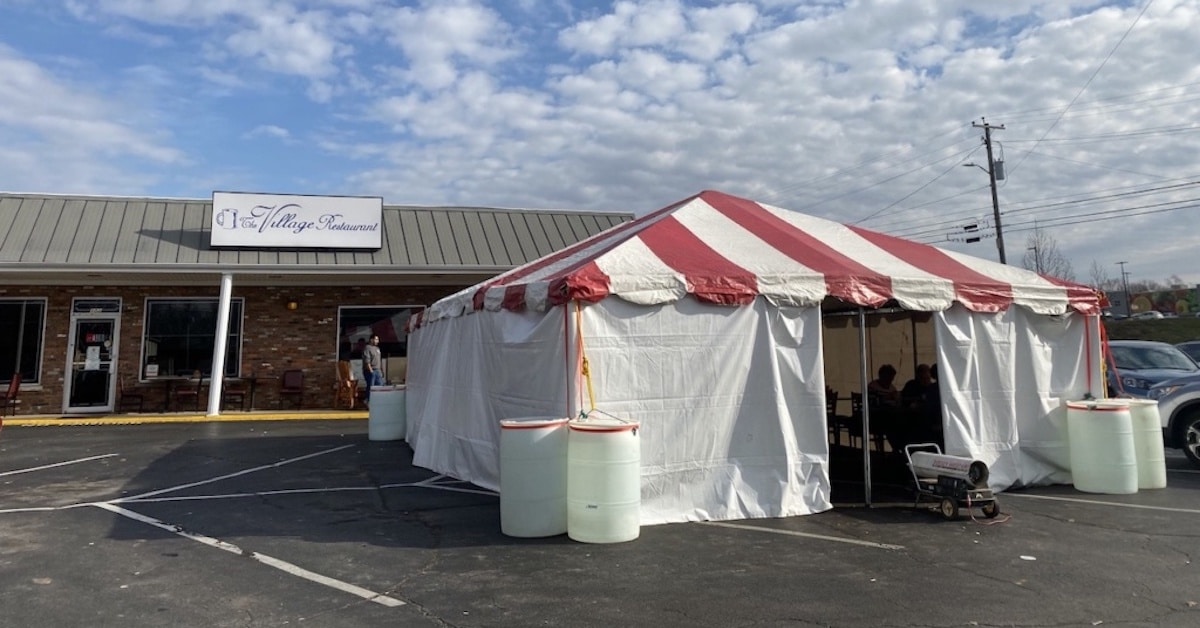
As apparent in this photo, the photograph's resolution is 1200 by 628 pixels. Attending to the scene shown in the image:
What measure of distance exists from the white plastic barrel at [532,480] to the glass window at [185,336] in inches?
538

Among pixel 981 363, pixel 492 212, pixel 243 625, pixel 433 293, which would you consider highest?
pixel 492 212

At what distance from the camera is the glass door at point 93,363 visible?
54.6 feet

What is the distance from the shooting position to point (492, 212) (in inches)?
773

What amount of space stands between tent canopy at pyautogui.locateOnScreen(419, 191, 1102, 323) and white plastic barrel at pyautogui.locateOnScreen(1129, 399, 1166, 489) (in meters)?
1.24

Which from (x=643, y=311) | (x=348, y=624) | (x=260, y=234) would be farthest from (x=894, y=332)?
(x=260, y=234)

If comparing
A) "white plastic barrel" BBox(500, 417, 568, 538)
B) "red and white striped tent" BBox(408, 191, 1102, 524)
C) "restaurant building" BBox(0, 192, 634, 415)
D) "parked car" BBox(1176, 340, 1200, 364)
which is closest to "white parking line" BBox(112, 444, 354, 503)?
"red and white striped tent" BBox(408, 191, 1102, 524)

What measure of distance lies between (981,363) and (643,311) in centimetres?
390

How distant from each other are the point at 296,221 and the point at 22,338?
256 inches

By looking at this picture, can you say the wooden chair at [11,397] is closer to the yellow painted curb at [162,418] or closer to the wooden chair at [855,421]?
the yellow painted curb at [162,418]

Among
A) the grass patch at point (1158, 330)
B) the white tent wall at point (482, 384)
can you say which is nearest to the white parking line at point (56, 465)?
the white tent wall at point (482, 384)

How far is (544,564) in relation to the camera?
5.26 m

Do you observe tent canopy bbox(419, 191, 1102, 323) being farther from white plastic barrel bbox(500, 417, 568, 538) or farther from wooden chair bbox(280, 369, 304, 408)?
wooden chair bbox(280, 369, 304, 408)

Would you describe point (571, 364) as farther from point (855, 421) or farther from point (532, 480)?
point (855, 421)

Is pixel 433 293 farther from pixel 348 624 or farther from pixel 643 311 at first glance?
pixel 348 624
